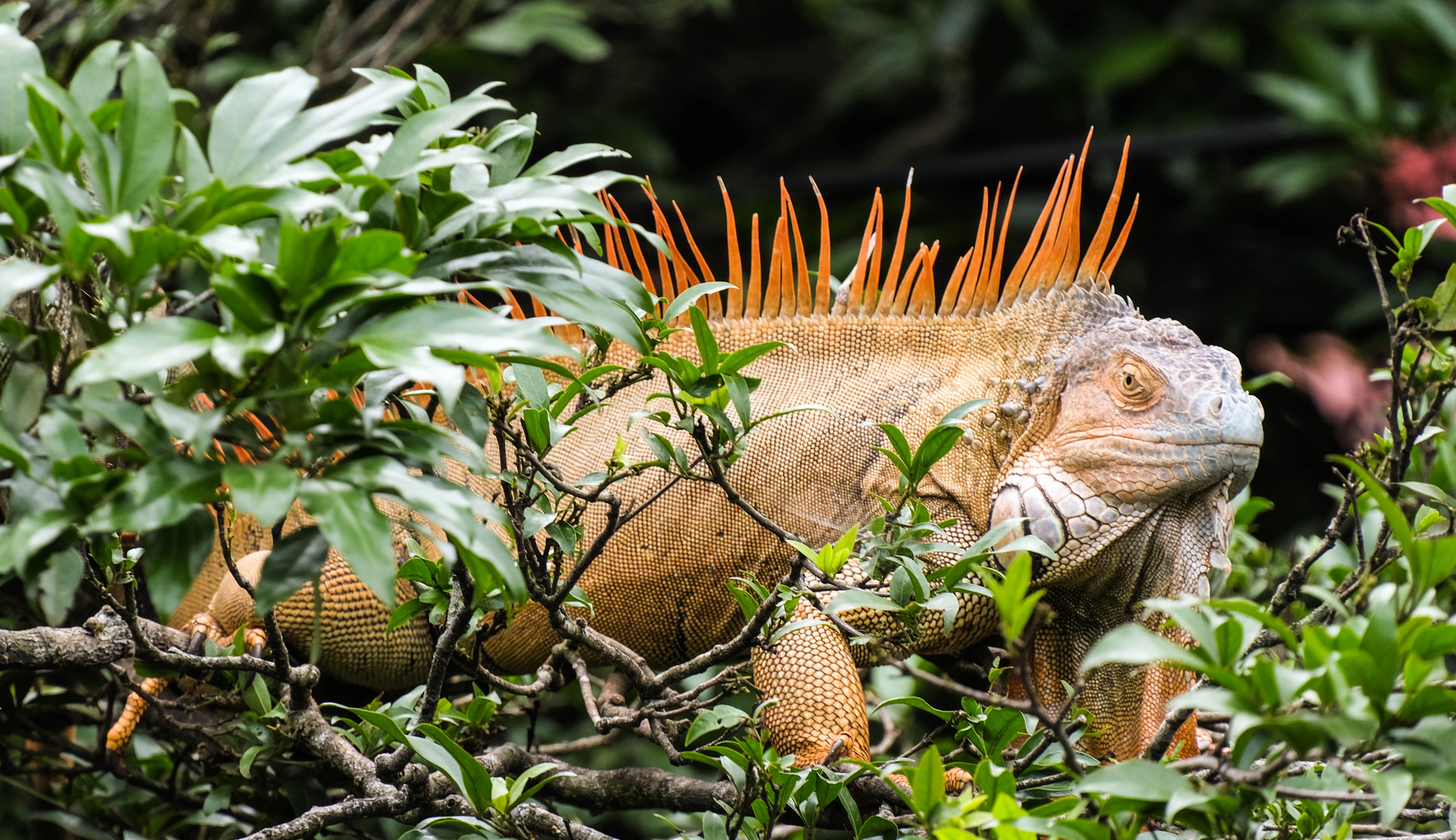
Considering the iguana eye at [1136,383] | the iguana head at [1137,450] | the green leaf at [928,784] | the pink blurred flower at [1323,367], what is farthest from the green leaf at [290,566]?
the pink blurred flower at [1323,367]

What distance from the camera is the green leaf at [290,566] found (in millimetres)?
1178

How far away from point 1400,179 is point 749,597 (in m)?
5.07

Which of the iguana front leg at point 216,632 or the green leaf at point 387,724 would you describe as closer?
the green leaf at point 387,724

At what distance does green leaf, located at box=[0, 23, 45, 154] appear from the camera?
1.20 metres

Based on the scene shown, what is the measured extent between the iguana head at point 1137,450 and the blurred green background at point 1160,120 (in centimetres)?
295

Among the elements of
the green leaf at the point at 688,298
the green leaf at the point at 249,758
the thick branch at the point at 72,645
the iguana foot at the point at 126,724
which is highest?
the green leaf at the point at 688,298

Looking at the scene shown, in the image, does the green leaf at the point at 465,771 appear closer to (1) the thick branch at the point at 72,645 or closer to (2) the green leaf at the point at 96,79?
(1) the thick branch at the point at 72,645

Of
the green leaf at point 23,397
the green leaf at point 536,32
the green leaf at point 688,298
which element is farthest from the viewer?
the green leaf at point 536,32

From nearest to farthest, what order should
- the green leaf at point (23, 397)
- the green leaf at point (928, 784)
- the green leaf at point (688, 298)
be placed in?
the green leaf at point (23, 397) → the green leaf at point (928, 784) → the green leaf at point (688, 298)

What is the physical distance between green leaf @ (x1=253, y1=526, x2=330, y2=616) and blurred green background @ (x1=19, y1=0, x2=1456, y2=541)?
369 cm

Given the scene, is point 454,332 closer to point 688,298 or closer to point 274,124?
point 274,124

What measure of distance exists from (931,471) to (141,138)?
1491 millimetres

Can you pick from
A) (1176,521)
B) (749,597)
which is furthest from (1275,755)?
(1176,521)

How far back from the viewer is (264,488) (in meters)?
1.07
